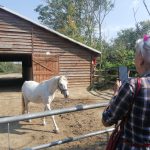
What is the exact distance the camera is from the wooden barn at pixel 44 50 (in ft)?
55.6

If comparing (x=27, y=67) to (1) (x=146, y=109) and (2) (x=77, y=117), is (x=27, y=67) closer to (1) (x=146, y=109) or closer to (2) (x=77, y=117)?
(2) (x=77, y=117)

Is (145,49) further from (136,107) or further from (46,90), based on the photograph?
(46,90)

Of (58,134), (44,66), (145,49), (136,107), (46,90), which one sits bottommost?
(58,134)

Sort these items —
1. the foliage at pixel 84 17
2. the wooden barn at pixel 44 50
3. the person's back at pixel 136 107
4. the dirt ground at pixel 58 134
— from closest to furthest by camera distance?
1. the person's back at pixel 136 107
2. the dirt ground at pixel 58 134
3. the wooden barn at pixel 44 50
4. the foliage at pixel 84 17

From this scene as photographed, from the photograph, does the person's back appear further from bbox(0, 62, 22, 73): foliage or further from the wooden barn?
bbox(0, 62, 22, 73): foliage

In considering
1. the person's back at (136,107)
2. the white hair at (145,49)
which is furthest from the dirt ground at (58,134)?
the white hair at (145,49)

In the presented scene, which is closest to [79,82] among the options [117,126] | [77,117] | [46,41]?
[46,41]

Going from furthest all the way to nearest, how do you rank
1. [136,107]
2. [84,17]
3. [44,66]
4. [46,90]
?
[84,17], [44,66], [46,90], [136,107]

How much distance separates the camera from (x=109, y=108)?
2004 mm

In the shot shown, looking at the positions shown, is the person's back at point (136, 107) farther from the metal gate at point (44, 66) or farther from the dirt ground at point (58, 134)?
the metal gate at point (44, 66)

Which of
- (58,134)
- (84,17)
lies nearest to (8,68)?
(84,17)

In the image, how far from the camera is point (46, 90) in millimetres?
8641

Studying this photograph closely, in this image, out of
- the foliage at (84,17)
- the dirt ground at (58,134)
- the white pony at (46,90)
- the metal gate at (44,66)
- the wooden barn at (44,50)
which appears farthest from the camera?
the foliage at (84,17)

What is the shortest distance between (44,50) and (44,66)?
977mm
